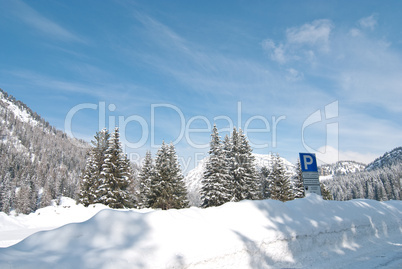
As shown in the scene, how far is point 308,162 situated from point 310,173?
1.81 ft

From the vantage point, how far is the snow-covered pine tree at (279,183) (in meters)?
38.0

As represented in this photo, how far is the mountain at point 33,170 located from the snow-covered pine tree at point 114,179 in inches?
2680

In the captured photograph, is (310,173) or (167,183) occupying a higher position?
(310,173)

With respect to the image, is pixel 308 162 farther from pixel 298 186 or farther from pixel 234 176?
pixel 298 186

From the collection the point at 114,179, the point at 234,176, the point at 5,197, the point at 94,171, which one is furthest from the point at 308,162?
the point at 5,197

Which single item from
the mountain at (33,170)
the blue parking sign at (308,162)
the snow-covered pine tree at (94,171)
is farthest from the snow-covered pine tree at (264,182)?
the mountain at (33,170)

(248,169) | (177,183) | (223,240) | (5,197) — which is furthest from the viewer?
(5,197)

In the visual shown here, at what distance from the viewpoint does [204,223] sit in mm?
6109

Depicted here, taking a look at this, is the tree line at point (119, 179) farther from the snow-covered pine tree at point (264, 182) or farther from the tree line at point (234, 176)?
the snow-covered pine tree at point (264, 182)

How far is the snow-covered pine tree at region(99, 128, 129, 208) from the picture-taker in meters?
27.4

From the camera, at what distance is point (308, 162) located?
12.1 m

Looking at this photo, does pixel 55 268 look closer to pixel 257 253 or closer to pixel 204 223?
pixel 204 223

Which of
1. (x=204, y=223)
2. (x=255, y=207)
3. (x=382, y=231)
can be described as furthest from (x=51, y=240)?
(x=382, y=231)

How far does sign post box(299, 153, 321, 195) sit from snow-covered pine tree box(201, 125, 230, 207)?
19249 millimetres
